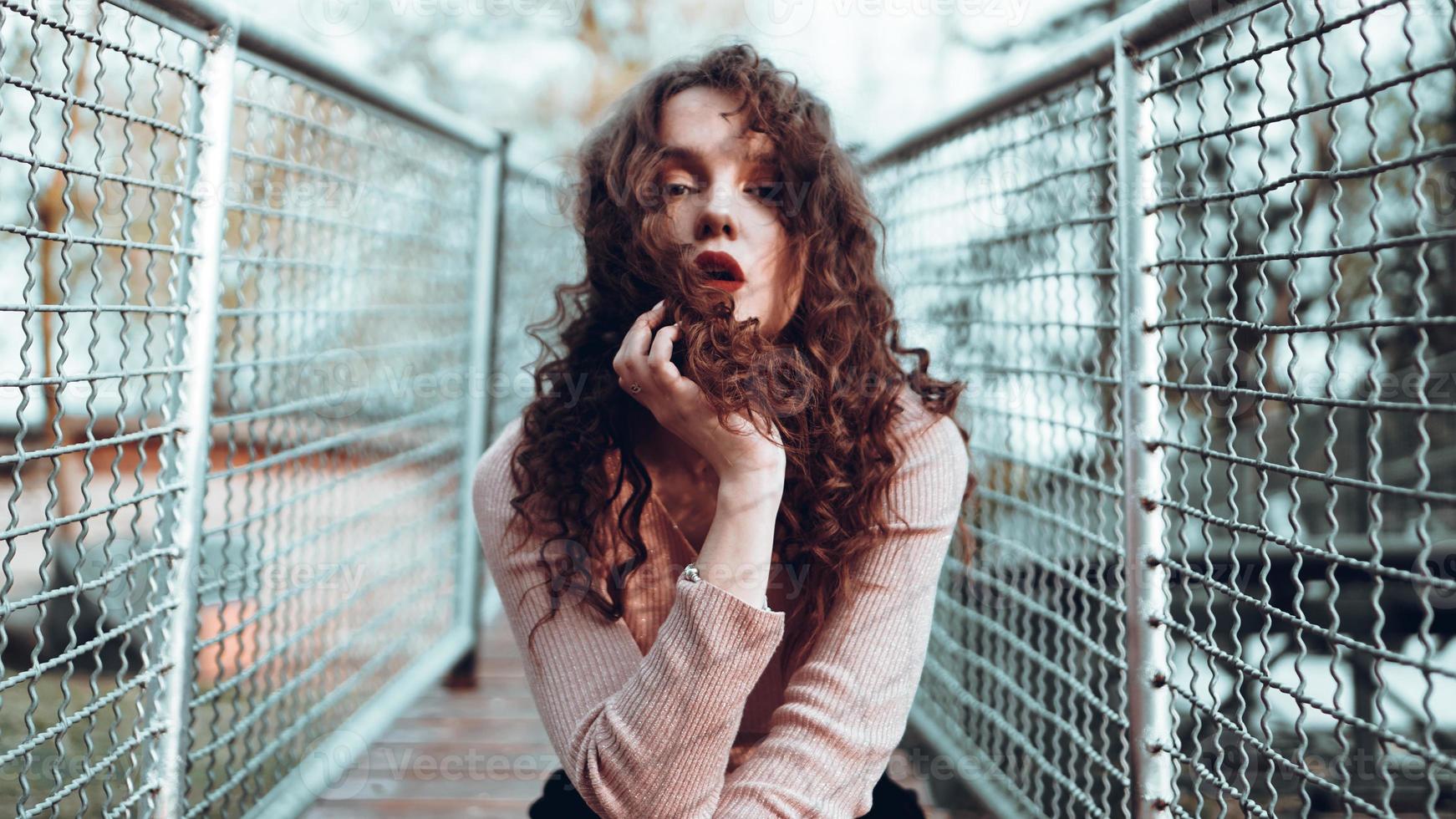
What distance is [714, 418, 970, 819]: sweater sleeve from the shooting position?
1135 millimetres

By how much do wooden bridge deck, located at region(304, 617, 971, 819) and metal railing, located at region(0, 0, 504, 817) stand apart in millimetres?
87

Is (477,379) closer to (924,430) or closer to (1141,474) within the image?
(924,430)

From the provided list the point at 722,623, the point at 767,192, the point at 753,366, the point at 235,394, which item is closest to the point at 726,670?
the point at 722,623

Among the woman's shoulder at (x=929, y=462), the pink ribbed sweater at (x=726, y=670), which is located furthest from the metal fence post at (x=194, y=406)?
A: the woman's shoulder at (x=929, y=462)

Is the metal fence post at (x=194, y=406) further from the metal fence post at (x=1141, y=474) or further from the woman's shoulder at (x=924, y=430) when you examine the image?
the metal fence post at (x=1141, y=474)

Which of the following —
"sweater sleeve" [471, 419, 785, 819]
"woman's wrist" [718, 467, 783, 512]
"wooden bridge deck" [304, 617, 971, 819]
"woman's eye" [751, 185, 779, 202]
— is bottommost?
"wooden bridge deck" [304, 617, 971, 819]

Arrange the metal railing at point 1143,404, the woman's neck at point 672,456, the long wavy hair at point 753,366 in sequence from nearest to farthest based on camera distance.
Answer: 1. the metal railing at point 1143,404
2. the long wavy hair at point 753,366
3. the woman's neck at point 672,456

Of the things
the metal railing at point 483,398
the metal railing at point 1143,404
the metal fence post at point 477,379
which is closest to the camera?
the metal railing at point 1143,404

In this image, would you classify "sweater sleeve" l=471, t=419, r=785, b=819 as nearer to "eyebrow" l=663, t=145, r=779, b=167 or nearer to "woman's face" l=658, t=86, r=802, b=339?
"woman's face" l=658, t=86, r=802, b=339

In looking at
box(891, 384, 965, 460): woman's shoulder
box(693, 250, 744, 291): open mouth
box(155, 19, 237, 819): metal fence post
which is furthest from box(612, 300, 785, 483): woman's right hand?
box(155, 19, 237, 819): metal fence post

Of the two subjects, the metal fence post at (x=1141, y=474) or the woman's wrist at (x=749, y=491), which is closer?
the woman's wrist at (x=749, y=491)

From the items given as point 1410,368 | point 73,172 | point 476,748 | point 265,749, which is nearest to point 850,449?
point 73,172

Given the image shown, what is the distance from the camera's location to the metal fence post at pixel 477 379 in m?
2.73

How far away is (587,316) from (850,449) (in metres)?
0.40
